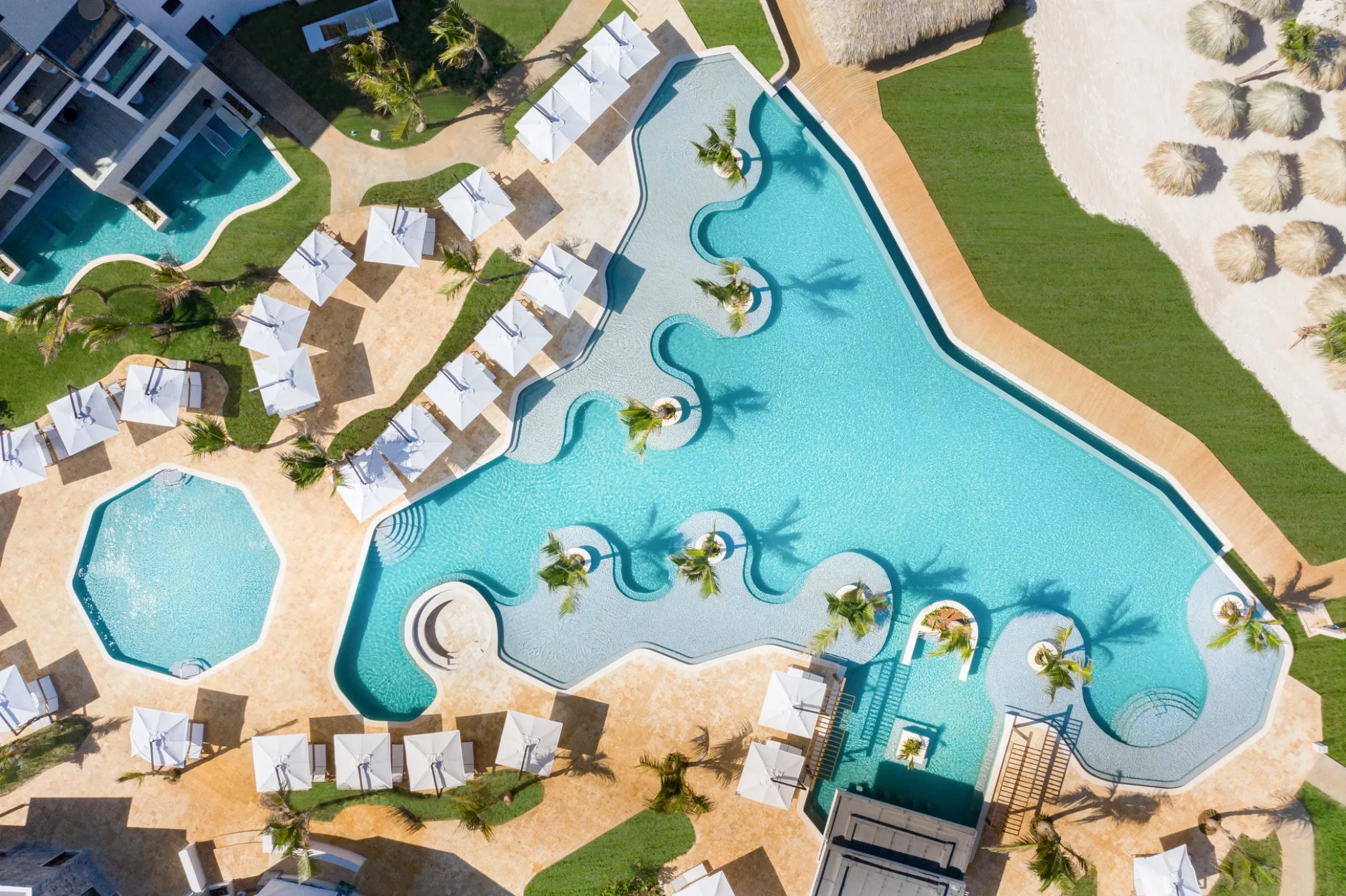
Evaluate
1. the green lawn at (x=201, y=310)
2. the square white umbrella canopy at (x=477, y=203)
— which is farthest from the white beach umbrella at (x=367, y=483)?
the square white umbrella canopy at (x=477, y=203)

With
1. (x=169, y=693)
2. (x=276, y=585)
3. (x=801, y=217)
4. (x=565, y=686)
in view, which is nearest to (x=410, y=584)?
(x=276, y=585)

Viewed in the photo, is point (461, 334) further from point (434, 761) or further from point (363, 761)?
point (363, 761)

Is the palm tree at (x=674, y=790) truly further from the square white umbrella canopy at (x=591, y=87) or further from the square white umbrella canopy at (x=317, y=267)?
the square white umbrella canopy at (x=591, y=87)

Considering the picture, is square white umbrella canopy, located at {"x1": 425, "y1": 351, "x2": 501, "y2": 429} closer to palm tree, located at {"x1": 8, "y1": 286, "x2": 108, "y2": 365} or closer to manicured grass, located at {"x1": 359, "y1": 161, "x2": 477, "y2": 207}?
manicured grass, located at {"x1": 359, "y1": 161, "x2": 477, "y2": 207}

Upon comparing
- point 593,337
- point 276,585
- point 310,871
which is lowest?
point 310,871

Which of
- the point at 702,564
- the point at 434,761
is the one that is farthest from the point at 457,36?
the point at 434,761

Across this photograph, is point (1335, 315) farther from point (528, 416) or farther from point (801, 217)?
point (528, 416)
